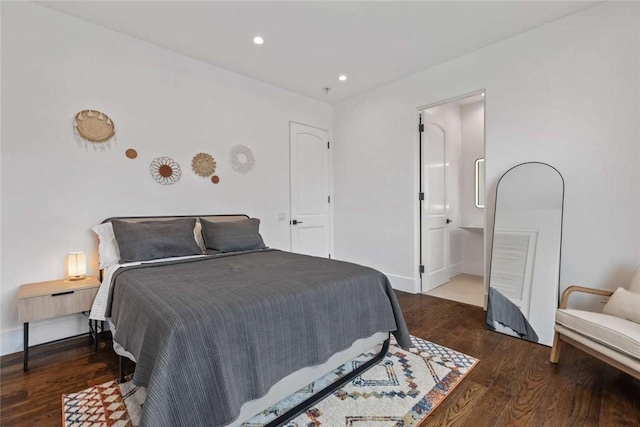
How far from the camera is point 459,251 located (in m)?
4.90

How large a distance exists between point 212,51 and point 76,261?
2.44m

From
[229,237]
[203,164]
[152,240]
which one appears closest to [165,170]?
[203,164]

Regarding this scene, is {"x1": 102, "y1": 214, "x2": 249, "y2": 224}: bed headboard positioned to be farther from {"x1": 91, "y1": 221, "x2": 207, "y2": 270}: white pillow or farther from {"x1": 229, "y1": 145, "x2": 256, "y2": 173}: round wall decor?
{"x1": 229, "y1": 145, "x2": 256, "y2": 173}: round wall decor

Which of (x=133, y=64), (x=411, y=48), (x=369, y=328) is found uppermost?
(x=411, y=48)

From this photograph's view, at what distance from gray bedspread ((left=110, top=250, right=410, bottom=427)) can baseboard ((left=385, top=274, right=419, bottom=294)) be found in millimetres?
1750

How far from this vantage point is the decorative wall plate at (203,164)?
10.9 ft

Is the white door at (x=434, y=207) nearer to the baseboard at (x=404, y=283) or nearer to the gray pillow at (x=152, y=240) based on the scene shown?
the baseboard at (x=404, y=283)

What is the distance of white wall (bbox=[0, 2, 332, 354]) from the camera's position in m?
2.35

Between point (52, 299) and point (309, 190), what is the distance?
3152 millimetres

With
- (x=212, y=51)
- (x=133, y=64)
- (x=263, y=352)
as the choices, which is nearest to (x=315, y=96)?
(x=212, y=51)

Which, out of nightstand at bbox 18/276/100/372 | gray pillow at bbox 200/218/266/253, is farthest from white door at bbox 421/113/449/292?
nightstand at bbox 18/276/100/372

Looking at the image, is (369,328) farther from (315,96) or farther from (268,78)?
(315,96)

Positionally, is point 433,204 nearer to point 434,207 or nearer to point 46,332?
point 434,207

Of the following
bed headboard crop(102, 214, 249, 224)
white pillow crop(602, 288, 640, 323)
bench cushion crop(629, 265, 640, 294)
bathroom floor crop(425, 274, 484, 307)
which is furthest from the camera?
bathroom floor crop(425, 274, 484, 307)
